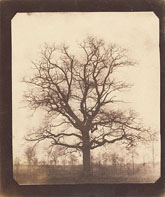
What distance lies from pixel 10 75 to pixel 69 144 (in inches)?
15.4

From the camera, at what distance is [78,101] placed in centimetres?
157

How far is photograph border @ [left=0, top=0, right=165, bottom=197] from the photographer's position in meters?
1.55

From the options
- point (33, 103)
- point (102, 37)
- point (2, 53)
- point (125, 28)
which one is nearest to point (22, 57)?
point (2, 53)

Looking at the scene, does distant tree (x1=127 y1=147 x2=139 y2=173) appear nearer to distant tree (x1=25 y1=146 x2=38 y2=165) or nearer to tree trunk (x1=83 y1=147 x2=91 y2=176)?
tree trunk (x1=83 y1=147 x2=91 y2=176)

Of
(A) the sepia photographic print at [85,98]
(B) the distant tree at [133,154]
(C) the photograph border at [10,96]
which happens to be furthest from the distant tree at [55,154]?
(B) the distant tree at [133,154]

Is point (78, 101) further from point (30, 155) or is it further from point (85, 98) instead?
point (30, 155)

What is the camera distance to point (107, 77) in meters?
1.58

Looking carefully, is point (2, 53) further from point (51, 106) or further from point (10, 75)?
point (51, 106)

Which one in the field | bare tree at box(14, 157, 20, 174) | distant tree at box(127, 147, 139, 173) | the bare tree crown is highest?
the bare tree crown

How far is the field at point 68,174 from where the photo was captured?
1552 millimetres

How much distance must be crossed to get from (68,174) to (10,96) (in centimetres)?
42

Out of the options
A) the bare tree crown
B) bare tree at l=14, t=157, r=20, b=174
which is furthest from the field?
the bare tree crown

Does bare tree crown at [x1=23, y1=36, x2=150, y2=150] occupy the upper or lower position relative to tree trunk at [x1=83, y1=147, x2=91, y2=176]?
upper

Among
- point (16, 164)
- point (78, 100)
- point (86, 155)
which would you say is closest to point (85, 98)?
point (78, 100)
